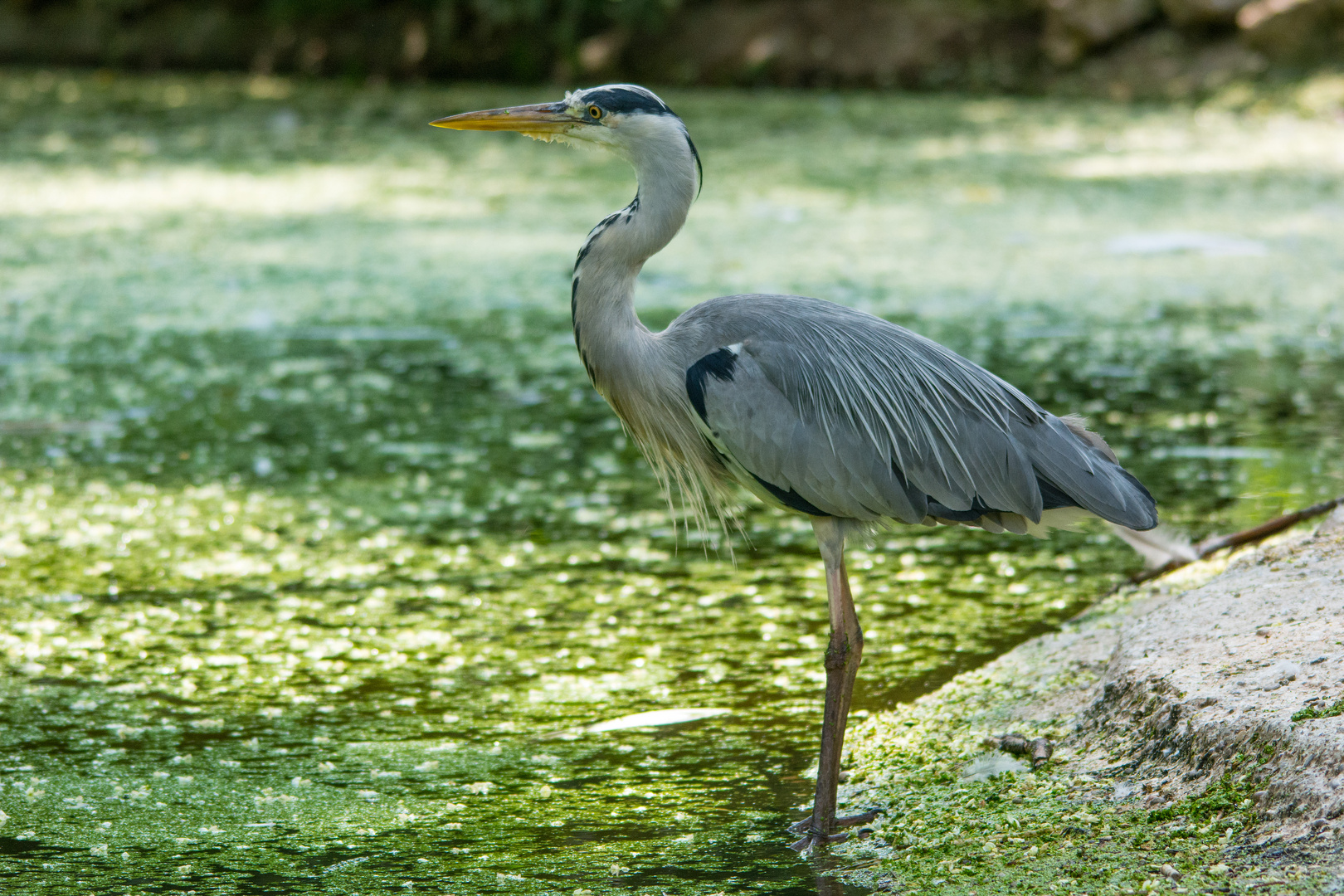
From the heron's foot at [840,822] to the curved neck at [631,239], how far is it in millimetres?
940

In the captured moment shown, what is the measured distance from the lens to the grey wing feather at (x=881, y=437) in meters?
2.86

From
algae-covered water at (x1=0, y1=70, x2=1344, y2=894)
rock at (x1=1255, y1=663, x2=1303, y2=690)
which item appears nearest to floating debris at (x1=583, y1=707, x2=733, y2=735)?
algae-covered water at (x1=0, y1=70, x2=1344, y2=894)

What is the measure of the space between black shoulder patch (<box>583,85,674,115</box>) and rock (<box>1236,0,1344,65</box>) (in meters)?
10.1

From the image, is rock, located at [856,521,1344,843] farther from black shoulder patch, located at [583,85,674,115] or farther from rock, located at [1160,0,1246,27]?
rock, located at [1160,0,1246,27]

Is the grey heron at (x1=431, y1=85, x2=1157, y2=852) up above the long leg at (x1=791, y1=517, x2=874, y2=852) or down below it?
above

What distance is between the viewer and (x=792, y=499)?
2895mm

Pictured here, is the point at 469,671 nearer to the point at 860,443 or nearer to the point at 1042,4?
the point at 860,443

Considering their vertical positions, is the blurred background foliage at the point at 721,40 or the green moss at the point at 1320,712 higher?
the blurred background foliage at the point at 721,40

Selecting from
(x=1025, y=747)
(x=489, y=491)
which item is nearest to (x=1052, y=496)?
(x=1025, y=747)

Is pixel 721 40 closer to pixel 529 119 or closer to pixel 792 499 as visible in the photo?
pixel 529 119

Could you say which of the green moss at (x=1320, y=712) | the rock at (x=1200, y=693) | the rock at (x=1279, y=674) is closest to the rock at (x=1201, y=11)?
the rock at (x=1200, y=693)

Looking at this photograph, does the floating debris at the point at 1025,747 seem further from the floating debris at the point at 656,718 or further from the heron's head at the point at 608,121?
the heron's head at the point at 608,121

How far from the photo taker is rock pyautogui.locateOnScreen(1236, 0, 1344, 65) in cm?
1151

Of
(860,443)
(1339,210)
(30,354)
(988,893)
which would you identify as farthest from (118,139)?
(988,893)
